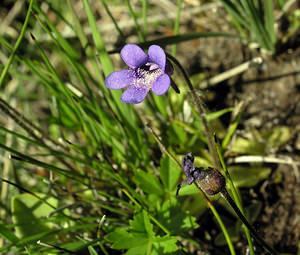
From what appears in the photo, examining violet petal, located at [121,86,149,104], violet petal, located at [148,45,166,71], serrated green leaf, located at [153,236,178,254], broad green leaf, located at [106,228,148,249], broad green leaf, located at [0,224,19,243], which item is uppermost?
violet petal, located at [148,45,166,71]

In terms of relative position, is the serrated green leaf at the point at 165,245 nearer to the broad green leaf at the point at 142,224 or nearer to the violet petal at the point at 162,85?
the broad green leaf at the point at 142,224

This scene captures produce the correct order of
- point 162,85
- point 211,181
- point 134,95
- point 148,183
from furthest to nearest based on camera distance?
1. point 148,183
2. point 134,95
3. point 162,85
4. point 211,181

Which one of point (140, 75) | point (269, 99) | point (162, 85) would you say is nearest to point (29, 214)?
point (140, 75)

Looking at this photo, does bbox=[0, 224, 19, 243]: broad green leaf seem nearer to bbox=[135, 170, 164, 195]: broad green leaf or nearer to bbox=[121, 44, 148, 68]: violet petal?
bbox=[135, 170, 164, 195]: broad green leaf

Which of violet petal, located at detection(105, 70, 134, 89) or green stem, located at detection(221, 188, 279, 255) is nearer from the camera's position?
green stem, located at detection(221, 188, 279, 255)

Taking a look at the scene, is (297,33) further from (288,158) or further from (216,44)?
(288,158)

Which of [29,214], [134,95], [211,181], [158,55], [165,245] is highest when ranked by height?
[158,55]

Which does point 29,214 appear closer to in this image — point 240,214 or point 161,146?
point 161,146

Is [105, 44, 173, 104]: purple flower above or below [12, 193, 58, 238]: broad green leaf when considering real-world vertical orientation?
above

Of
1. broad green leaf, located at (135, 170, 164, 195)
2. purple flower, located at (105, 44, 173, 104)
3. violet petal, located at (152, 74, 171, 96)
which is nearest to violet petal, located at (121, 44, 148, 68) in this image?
purple flower, located at (105, 44, 173, 104)
